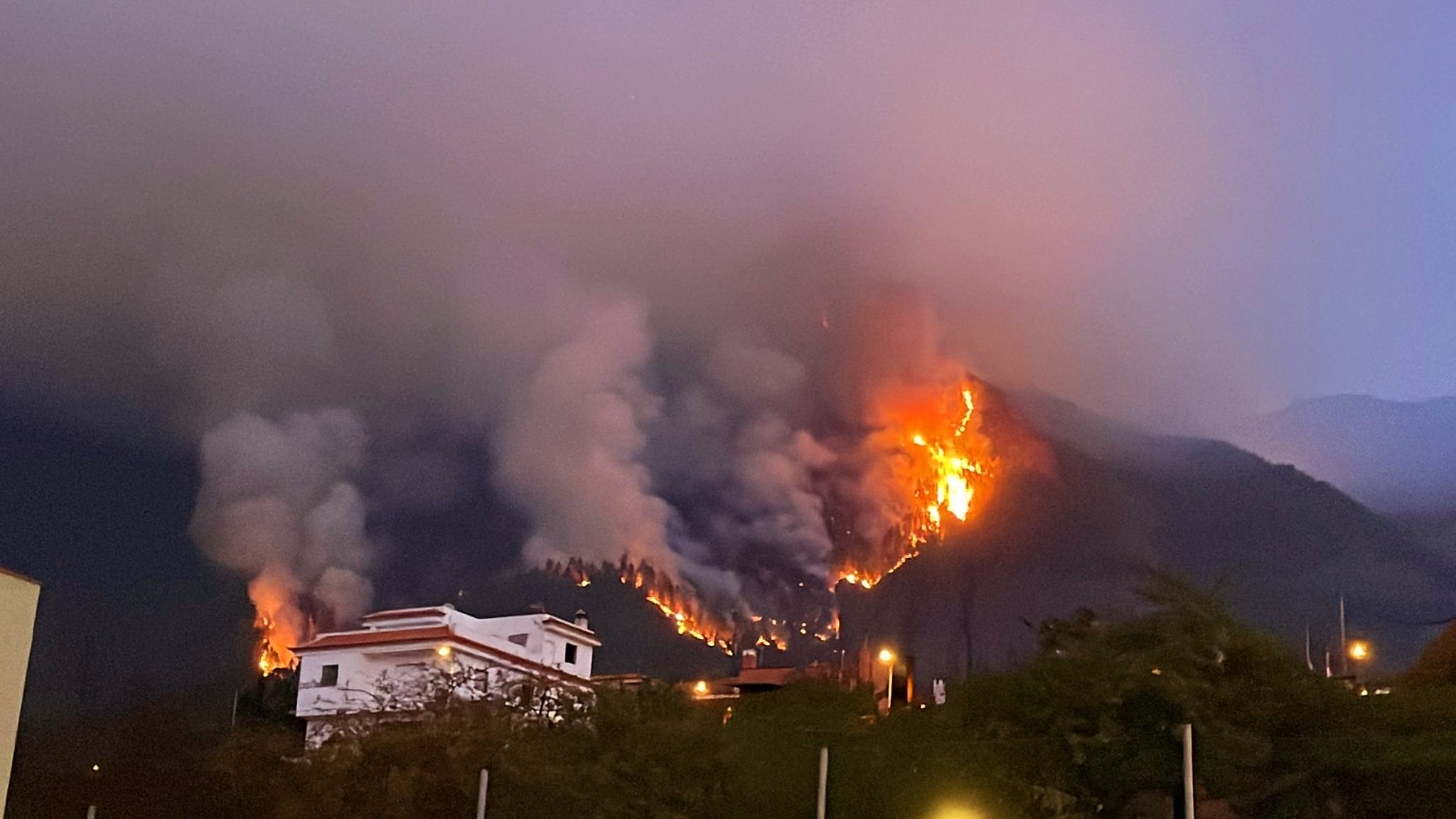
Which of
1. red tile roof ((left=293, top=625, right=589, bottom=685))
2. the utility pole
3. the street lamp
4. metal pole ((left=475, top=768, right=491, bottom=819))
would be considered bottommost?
metal pole ((left=475, top=768, right=491, bottom=819))

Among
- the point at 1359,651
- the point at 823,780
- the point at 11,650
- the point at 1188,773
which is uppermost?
the point at 1359,651

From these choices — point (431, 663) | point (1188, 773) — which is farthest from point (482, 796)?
point (431, 663)

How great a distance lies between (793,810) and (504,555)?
37.1 metres

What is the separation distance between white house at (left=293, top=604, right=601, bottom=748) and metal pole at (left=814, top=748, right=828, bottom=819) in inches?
145

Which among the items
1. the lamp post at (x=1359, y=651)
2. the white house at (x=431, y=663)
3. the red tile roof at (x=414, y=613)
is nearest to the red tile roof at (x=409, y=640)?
the white house at (x=431, y=663)

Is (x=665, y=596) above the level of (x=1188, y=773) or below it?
above

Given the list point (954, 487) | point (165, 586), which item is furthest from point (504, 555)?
point (954, 487)

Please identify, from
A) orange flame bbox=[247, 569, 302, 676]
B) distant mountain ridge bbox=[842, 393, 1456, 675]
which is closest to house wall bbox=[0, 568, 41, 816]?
distant mountain ridge bbox=[842, 393, 1456, 675]

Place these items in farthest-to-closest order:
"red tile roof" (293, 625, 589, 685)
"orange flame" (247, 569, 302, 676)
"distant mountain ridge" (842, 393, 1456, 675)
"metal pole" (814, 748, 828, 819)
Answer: "orange flame" (247, 569, 302, 676), "distant mountain ridge" (842, 393, 1456, 675), "red tile roof" (293, 625, 589, 685), "metal pole" (814, 748, 828, 819)

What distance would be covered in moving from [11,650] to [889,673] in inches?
476

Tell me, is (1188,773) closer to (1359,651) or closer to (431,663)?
(431,663)

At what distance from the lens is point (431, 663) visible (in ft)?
70.6

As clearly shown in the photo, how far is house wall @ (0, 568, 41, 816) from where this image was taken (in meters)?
11.1

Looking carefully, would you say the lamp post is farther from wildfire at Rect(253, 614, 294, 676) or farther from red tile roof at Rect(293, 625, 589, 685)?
wildfire at Rect(253, 614, 294, 676)
